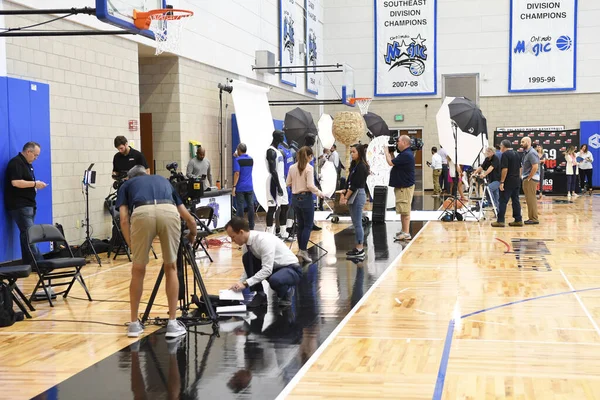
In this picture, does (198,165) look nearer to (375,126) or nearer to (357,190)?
(357,190)

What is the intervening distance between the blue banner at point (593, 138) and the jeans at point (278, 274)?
848 inches

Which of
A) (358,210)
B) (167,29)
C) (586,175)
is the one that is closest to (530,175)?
(358,210)

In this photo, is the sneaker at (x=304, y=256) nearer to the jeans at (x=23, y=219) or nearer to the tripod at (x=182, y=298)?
the jeans at (x=23, y=219)

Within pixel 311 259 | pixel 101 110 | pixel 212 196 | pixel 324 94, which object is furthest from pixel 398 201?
pixel 324 94

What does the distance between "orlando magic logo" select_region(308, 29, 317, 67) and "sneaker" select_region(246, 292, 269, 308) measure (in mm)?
19302

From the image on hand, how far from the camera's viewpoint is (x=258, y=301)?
754 cm

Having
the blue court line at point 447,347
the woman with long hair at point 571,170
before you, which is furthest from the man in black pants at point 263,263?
the woman with long hair at point 571,170

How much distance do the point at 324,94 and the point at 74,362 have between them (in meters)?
22.6

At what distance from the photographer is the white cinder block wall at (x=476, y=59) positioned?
26.5m

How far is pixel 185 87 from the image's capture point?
15750mm

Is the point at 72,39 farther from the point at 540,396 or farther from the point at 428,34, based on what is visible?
the point at 428,34

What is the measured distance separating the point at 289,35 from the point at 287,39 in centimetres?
34

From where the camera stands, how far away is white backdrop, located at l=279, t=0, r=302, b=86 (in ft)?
73.7

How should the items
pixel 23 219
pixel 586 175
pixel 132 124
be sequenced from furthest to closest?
pixel 586 175, pixel 132 124, pixel 23 219
